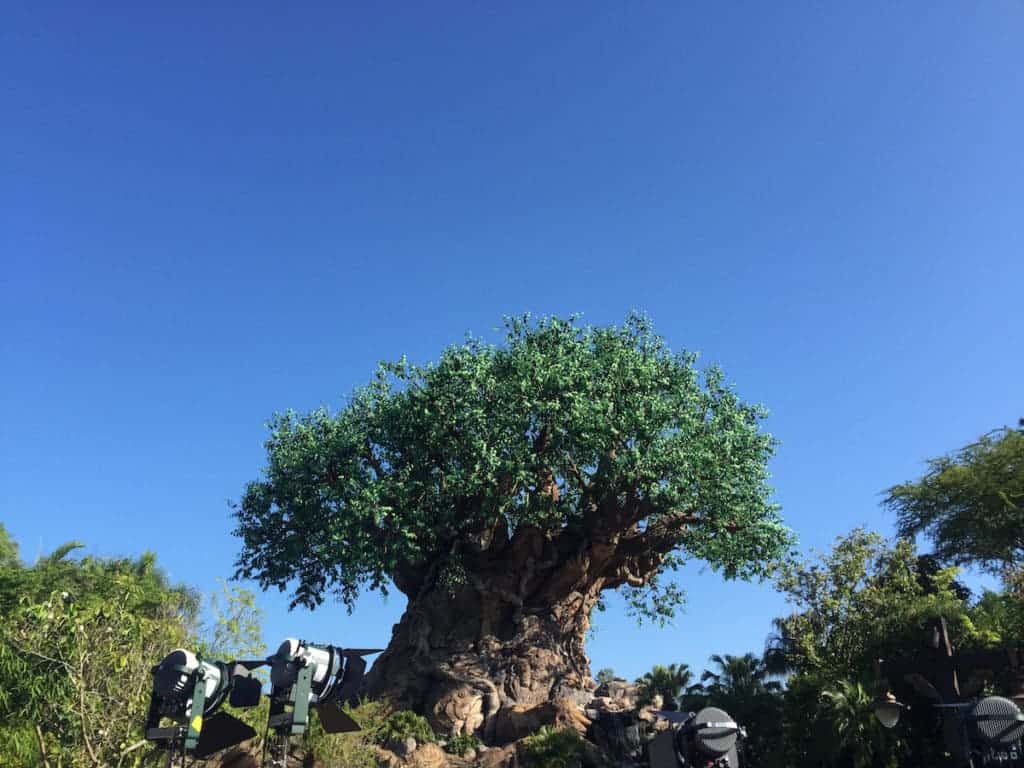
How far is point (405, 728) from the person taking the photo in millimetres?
22672

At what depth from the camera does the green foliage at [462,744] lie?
2262 centimetres

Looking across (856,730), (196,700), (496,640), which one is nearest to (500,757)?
(496,640)

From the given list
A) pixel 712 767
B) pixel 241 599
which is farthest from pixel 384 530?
pixel 712 767

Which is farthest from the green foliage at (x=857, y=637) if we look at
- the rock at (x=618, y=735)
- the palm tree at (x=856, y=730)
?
the rock at (x=618, y=735)

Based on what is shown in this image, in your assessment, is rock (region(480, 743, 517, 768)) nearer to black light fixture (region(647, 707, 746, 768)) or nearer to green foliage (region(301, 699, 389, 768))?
green foliage (region(301, 699, 389, 768))

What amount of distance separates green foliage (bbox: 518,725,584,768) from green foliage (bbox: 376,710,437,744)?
8.87ft

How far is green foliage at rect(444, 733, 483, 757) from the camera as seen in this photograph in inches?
891

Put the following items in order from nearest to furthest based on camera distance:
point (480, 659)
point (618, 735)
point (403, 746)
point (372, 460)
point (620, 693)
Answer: point (403, 746) → point (618, 735) → point (480, 659) → point (372, 460) → point (620, 693)

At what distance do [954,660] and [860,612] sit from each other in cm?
1389

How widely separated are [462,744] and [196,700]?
661 inches

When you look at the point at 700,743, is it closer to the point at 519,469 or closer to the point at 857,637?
the point at 519,469

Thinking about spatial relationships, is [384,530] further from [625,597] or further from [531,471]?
[625,597]

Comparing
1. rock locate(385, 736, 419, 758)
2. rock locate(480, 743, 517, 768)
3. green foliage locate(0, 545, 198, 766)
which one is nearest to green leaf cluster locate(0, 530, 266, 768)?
green foliage locate(0, 545, 198, 766)

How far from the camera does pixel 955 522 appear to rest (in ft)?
133
